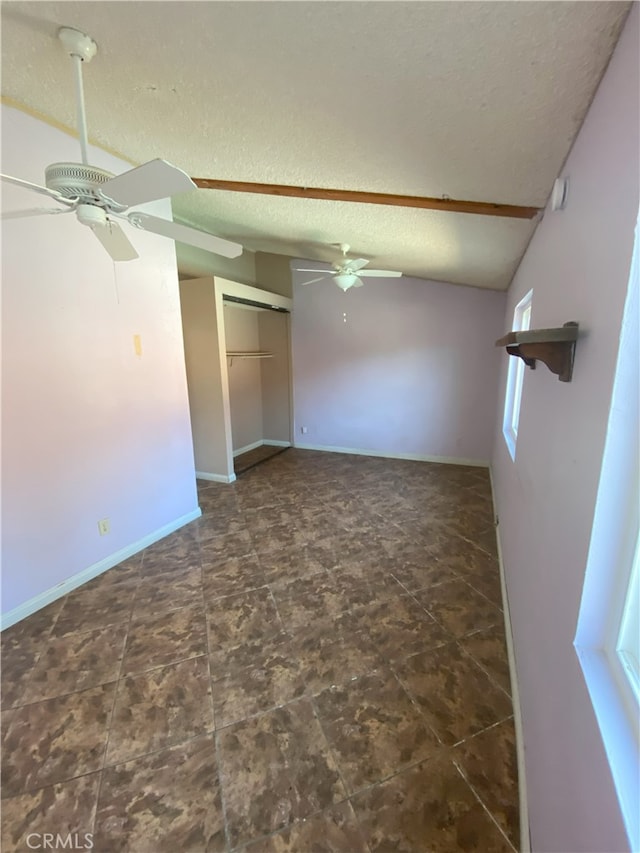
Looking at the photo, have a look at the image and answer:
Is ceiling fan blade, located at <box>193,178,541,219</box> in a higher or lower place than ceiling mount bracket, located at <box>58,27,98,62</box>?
lower

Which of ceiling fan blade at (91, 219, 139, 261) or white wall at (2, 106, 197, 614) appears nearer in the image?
ceiling fan blade at (91, 219, 139, 261)

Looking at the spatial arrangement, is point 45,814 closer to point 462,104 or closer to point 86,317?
point 86,317

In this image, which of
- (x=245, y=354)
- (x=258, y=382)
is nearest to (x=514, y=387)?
(x=245, y=354)

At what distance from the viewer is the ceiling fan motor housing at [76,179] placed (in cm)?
133

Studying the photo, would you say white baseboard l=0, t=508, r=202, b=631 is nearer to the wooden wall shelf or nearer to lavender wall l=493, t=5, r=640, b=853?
lavender wall l=493, t=5, r=640, b=853

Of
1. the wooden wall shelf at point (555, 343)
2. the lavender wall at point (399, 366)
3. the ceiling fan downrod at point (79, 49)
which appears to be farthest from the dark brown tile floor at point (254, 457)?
the wooden wall shelf at point (555, 343)

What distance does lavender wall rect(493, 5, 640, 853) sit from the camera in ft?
2.59

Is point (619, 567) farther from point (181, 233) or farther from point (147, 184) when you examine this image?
point (181, 233)

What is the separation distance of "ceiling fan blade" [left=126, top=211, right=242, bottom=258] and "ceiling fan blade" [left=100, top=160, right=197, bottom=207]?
0.67 ft

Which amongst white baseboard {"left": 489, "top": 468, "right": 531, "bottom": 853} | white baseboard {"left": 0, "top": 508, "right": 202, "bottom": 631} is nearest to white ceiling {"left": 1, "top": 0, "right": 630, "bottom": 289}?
white baseboard {"left": 489, "top": 468, "right": 531, "bottom": 853}

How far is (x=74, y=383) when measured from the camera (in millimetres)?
2340

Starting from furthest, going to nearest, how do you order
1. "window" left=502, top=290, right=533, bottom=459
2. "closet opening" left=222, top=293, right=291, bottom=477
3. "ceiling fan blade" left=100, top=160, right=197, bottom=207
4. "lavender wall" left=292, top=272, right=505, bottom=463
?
"closet opening" left=222, top=293, right=291, bottom=477 < "lavender wall" left=292, top=272, right=505, bottom=463 < "window" left=502, top=290, right=533, bottom=459 < "ceiling fan blade" left=100, top=160, right=197, bottom=207

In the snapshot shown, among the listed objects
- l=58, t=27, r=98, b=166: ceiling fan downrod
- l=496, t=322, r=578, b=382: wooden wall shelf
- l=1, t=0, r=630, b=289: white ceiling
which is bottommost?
l=496, t=322, r=578, b=382: wooden wall shelf

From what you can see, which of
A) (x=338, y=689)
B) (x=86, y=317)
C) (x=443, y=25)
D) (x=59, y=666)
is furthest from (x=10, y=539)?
(x=443, y=25)
